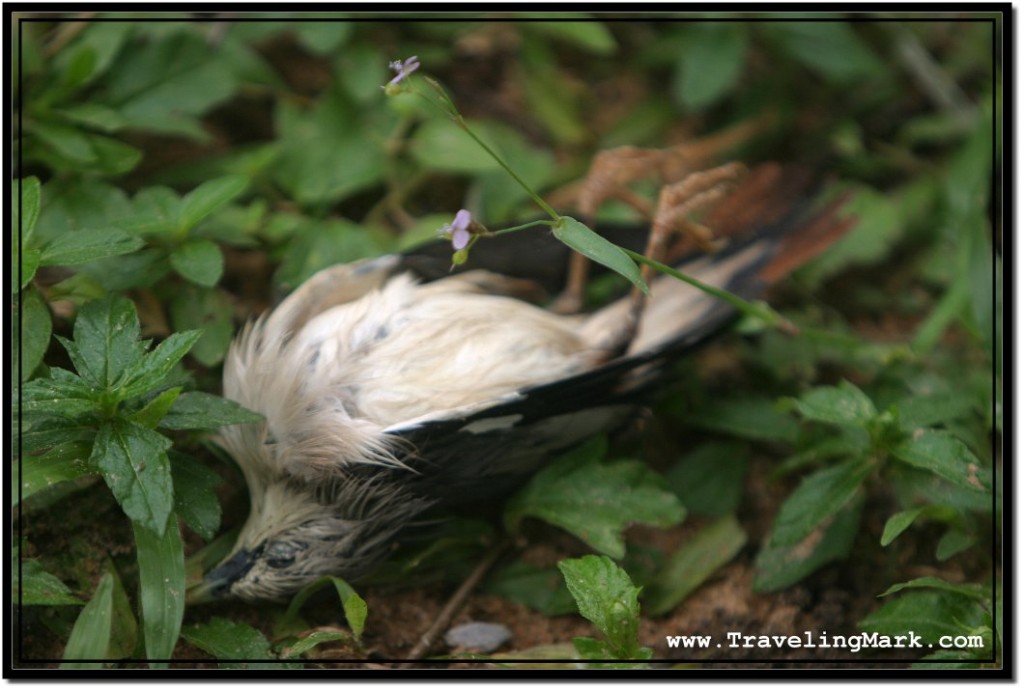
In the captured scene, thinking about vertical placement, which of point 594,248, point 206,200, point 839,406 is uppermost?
point 206,200

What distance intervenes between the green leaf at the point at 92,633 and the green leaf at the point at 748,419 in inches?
53.3

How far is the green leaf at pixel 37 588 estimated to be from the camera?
1709 millimetres

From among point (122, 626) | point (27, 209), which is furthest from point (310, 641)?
point (27, 209)

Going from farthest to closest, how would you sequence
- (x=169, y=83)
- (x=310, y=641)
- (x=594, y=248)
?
(x=169, y=83) → (x=310, y=641) → (x=594, y=248)

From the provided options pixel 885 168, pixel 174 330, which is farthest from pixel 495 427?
pixel 885 168

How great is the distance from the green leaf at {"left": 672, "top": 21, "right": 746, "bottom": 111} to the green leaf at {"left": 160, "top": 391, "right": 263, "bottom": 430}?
5.53 feet

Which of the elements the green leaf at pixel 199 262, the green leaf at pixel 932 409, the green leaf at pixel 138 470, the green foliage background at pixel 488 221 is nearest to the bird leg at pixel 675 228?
the green foliage background at pixel 488 221

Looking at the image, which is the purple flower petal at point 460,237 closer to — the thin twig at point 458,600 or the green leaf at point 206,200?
the green leaf at point 206,200

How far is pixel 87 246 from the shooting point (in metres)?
1.82

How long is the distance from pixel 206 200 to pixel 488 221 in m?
0.80

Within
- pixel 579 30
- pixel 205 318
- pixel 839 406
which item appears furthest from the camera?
pixel 579 30

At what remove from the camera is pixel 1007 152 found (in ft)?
7.73

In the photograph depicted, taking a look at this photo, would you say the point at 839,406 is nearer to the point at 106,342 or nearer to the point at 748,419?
the point at 748,419

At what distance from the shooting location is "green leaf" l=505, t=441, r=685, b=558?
1939 millimetres
